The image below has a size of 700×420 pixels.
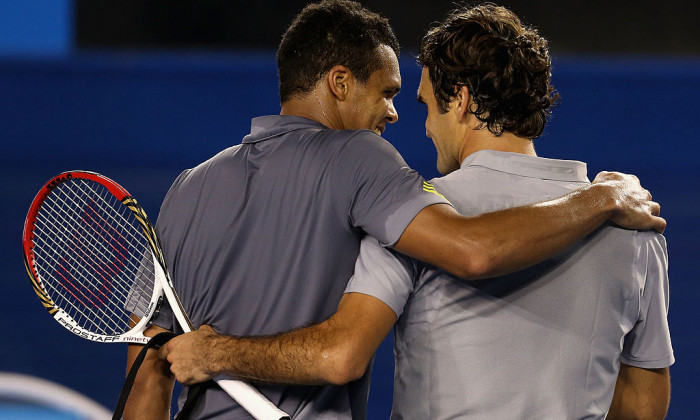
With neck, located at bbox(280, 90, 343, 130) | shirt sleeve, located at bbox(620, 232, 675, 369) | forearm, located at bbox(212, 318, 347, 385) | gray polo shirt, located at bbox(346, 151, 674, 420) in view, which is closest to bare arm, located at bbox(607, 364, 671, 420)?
shirt sleeve, located at bbox(620, 232, 675, 369)

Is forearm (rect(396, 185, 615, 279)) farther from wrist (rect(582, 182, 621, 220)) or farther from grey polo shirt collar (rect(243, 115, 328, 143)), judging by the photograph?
grey polo shirt collar (rect(243, 115, 328, 143))

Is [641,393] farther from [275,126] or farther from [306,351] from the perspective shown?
[275,126]

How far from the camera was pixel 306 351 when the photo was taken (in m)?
1.29

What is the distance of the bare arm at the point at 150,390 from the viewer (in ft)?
5.03

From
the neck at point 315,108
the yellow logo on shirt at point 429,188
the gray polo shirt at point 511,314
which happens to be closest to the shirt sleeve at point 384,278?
the gray polo shirt at point 511,314

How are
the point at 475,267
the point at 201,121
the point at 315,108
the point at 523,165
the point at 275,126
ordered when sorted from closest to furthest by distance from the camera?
the point at 475,267
the point at 523,165
the point at 275,126
the point at 315,108
the point at 201,121

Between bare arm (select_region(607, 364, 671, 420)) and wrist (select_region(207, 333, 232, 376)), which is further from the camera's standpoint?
bare arm (select_region(607, 364, 671, 420))

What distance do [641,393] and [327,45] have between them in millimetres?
876

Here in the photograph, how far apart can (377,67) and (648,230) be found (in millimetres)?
597

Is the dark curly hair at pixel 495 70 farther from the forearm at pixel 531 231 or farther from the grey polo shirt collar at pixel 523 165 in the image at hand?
the forearm at pixel 531 231

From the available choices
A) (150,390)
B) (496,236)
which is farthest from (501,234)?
→ (150,390)

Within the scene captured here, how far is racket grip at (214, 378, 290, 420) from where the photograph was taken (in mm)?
1344

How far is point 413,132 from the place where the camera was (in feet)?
11.9

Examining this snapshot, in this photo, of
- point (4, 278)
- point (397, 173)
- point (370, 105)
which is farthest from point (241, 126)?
point (397, 173)
